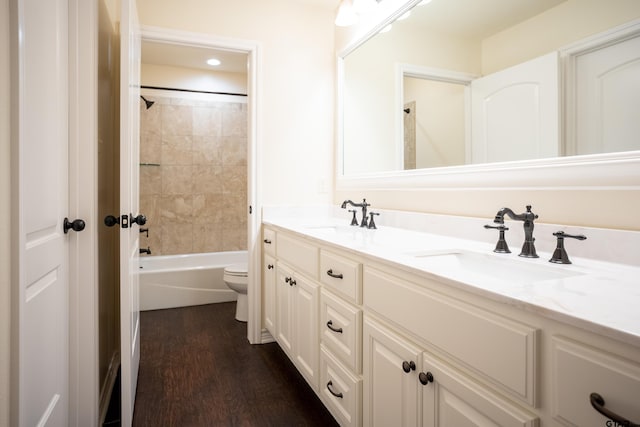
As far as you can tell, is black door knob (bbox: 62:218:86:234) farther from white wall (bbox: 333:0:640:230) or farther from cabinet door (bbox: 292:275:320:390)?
white wall (bbox: 333:0:640:230)

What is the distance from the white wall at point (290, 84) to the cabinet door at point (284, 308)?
65 cm

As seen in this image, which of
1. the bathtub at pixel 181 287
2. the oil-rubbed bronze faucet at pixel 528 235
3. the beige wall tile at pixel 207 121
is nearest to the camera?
the oil-rubbed bronze faucet at pixel 528 235

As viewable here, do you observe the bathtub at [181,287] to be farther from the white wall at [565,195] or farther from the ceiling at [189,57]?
the white wall at [565,195]

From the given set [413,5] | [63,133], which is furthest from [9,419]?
[413,5]

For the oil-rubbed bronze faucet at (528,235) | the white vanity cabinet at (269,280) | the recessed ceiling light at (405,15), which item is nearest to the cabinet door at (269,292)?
the white vanity cabinet at (269,280)

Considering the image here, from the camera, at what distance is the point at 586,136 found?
1.12m

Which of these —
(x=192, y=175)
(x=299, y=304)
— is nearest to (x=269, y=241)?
(x=299, y=304)

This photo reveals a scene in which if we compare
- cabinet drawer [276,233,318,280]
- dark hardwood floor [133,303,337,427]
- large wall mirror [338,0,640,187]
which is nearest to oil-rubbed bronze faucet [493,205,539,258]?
large wall mirror [338,0,640,187]

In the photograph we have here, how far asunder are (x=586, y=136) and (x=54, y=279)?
1.79 metres

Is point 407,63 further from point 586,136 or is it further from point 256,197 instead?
point 256,197

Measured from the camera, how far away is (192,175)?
3889mm

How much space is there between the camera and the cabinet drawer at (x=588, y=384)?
0.51 meters

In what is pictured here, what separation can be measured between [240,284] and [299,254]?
1214 millimetres

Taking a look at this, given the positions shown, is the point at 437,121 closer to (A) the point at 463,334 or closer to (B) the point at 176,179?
(A) the point at 463,334
